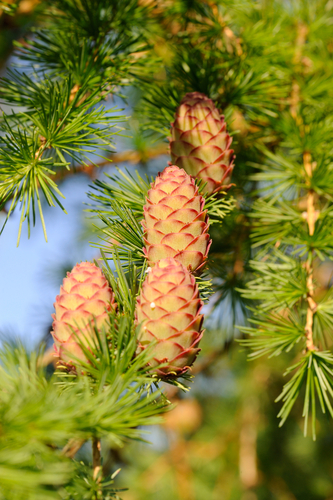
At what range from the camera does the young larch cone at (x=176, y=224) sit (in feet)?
1.25

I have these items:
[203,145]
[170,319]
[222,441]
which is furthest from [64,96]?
[222,441]

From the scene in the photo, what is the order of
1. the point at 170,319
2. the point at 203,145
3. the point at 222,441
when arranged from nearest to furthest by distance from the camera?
the point at 170,319, the point at 203,145, the point at 222,441

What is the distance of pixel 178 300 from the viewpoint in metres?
0.33

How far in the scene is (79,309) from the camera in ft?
1.16

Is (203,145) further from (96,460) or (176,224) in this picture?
(96,460)

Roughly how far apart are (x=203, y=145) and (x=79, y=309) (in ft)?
0.77

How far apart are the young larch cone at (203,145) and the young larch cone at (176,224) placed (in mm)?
73

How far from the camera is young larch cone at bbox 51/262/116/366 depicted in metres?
0.35

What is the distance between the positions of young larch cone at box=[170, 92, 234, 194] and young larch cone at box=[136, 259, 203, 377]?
0.54 ft

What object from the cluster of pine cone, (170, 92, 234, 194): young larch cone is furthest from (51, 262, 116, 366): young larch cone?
(170, 92, 234, 194): young larch cone

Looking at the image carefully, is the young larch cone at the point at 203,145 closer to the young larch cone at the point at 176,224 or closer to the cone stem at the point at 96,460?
the young larch cone at the point at 176,224

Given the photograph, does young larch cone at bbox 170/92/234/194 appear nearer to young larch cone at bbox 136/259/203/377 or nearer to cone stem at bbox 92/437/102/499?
young larch cone at bbox 136/259/203/377

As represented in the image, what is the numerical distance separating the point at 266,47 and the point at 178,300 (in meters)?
0.54

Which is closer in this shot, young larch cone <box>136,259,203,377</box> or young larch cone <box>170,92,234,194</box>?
young larch cone <box>136,259,203,377</box>
